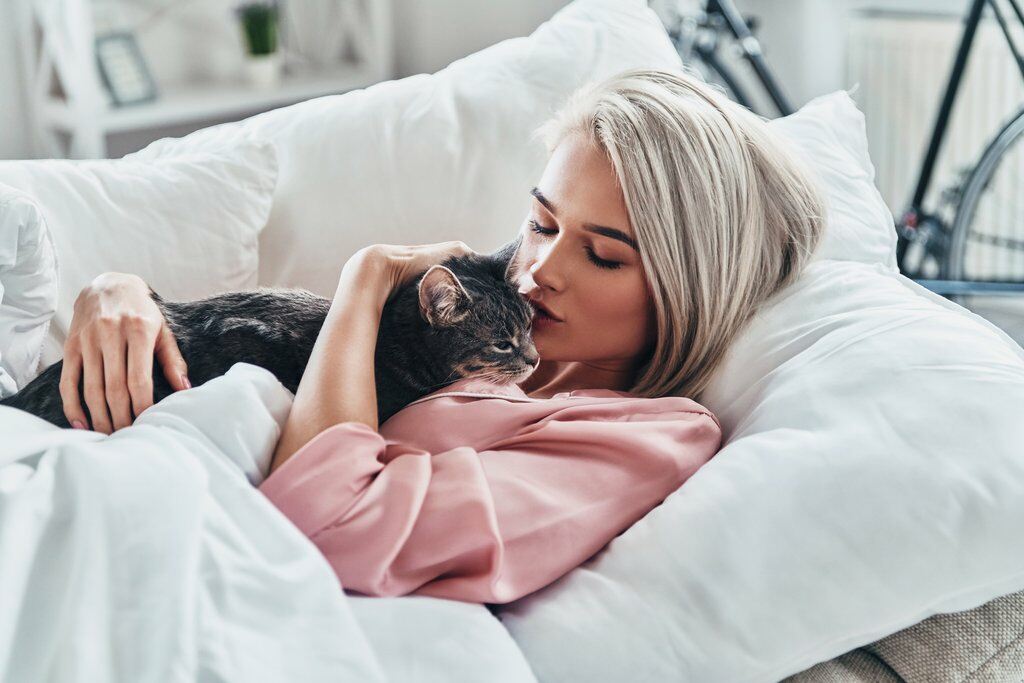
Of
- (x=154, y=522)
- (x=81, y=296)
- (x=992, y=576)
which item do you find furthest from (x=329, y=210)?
(x=992, y=576)

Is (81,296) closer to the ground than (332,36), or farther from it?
farther from it

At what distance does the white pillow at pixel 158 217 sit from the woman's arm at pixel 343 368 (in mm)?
315

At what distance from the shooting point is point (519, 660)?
0.84 m

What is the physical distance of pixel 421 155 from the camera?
5.06ft

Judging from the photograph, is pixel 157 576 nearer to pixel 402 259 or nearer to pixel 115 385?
pixel 115 385

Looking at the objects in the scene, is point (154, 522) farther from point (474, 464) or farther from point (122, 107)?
point (122, 107)

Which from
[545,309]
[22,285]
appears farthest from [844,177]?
[22,285]

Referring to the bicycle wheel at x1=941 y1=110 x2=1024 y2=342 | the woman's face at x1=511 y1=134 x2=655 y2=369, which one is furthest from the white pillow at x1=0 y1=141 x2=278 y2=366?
the bicycle wheel at x1=941 y1=110 x2=1024 y2=342

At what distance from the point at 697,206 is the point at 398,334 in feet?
1.23

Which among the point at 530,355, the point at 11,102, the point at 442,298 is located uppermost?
the point at 442,298

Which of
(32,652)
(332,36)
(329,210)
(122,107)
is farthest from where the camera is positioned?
(332,36)

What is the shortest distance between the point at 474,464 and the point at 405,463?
0.21 feet

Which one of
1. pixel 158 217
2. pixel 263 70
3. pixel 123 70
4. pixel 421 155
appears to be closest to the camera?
pixel 158 217

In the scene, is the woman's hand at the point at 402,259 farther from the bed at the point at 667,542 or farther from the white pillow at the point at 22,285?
the white pillow at the point at 22,285
